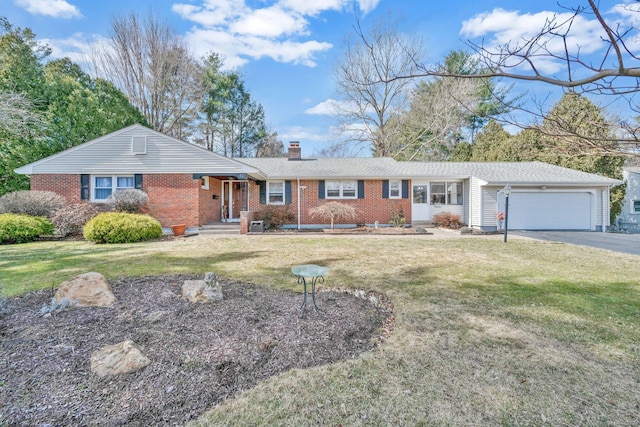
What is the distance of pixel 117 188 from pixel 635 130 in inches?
652

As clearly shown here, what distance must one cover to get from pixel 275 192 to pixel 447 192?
Answer: 31.7 ft

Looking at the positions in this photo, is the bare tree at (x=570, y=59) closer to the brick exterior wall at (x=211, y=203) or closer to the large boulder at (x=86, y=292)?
the large boulder at (x=86, y=292)

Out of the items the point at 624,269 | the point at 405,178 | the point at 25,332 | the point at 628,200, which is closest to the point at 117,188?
the point at 25,332

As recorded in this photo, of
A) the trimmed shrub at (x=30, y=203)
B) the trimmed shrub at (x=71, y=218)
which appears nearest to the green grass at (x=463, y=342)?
the trimmed shrub at (x=71, y=218)

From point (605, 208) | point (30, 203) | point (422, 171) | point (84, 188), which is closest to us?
point (30, 203)

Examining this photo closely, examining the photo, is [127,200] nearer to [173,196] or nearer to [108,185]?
[173,196]

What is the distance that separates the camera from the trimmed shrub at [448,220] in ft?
50.4

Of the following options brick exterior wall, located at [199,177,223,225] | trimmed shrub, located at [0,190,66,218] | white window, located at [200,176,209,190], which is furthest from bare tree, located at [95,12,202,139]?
trimmed shrub, located at [0,190,66,218]

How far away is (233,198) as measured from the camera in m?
17.0

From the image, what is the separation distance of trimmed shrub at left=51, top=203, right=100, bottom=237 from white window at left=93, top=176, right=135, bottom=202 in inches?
51.6

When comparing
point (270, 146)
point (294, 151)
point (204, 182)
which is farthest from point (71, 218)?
point (270, 146)

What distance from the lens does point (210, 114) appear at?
26578mm

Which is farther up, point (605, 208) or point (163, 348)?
point (605, 208)

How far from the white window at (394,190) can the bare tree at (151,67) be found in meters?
19.2
